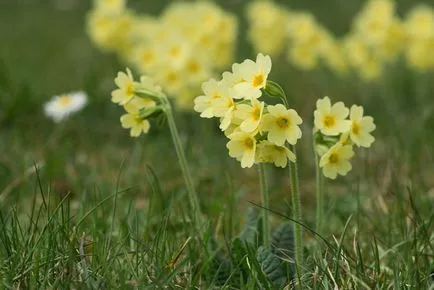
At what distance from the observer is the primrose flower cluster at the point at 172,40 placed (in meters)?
4.17

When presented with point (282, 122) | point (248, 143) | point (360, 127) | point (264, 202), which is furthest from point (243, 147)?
point (360, 127)

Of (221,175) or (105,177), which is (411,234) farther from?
(105,177)

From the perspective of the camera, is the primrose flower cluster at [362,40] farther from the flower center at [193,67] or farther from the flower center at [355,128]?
the flower center at [355,128]

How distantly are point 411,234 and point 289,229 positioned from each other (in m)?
0.39

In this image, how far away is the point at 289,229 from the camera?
2.54 meters

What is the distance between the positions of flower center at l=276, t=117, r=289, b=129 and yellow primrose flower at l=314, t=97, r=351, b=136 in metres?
0.14

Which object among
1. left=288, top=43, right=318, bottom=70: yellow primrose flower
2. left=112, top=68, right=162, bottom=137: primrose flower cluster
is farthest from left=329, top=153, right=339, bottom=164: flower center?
left=288, top=43, right=318, bottom=70: yellow primrose flower

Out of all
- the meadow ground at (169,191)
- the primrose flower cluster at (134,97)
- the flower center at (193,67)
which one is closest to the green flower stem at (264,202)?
the meadow ground at (169,191)

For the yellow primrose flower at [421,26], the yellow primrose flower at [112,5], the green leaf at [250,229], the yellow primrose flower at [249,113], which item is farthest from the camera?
the yellow primrose flower at [421,26]

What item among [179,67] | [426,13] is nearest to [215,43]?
[179,67]

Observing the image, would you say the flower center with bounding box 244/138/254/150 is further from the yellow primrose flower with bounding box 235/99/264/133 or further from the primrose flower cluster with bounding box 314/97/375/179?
the primrose flower cluster with bounding box 314/97/375/179

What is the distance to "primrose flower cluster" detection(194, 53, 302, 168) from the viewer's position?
2.09m

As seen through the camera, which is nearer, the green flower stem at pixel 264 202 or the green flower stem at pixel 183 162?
the green flower stem at pixel 264 202

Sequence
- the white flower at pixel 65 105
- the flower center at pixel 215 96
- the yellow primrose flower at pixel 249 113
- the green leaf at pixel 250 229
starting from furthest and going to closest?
the white flower at pixel 65 105 → the green leaf at pixel 250 229 → the flower center at pixel 215 96 → the yellow primrose flower at pixel 249 113
